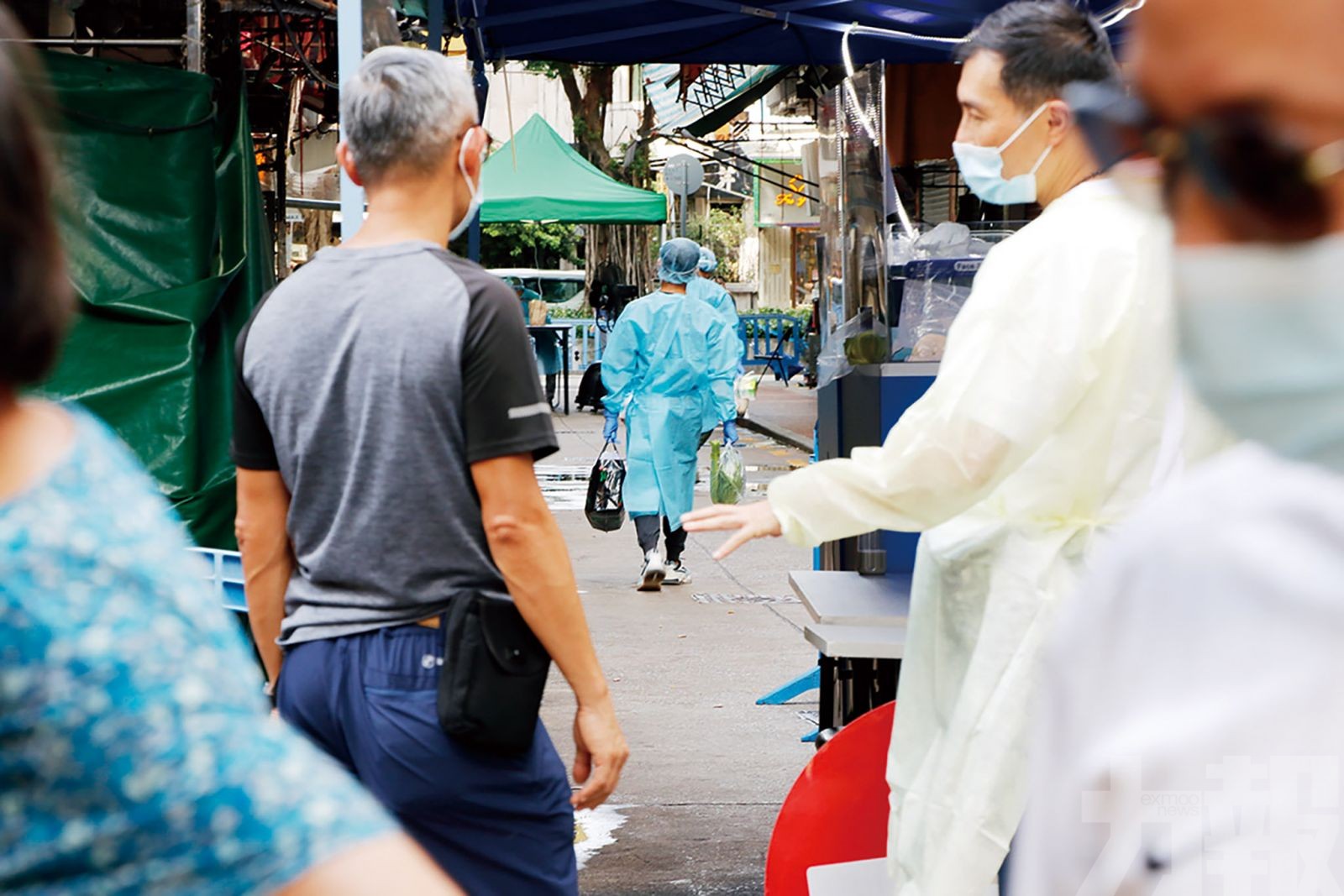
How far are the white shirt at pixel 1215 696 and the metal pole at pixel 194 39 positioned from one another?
210 inches

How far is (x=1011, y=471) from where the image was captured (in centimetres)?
260

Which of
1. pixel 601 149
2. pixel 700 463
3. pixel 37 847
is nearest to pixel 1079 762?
pixel 37 847

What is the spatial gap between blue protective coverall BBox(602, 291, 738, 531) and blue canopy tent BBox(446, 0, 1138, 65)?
2316mm

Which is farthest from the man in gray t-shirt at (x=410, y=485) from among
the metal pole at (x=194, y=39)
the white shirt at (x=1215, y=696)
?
the metal pole at (x=194, y=39)

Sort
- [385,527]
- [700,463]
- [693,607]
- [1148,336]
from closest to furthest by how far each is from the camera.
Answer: [385,527]
[1148,336]
[693,607]
[700,463]

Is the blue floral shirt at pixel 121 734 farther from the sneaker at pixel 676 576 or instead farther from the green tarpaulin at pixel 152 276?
the sneaker at pixel 676 576

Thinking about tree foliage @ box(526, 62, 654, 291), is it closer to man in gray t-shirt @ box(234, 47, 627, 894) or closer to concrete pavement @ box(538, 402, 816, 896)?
concrete pavement @ box(538, 402, 816, 896)

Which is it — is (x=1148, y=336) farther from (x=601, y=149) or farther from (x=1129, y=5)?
(x=601, y=149)

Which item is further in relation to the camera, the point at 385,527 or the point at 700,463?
the point at 700,463

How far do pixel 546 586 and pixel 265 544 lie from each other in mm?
491

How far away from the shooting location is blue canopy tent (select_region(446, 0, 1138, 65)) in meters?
6.31

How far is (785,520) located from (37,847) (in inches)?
65.0

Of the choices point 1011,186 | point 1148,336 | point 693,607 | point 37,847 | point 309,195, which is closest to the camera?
point 37,847

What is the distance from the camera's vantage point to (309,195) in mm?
19531
